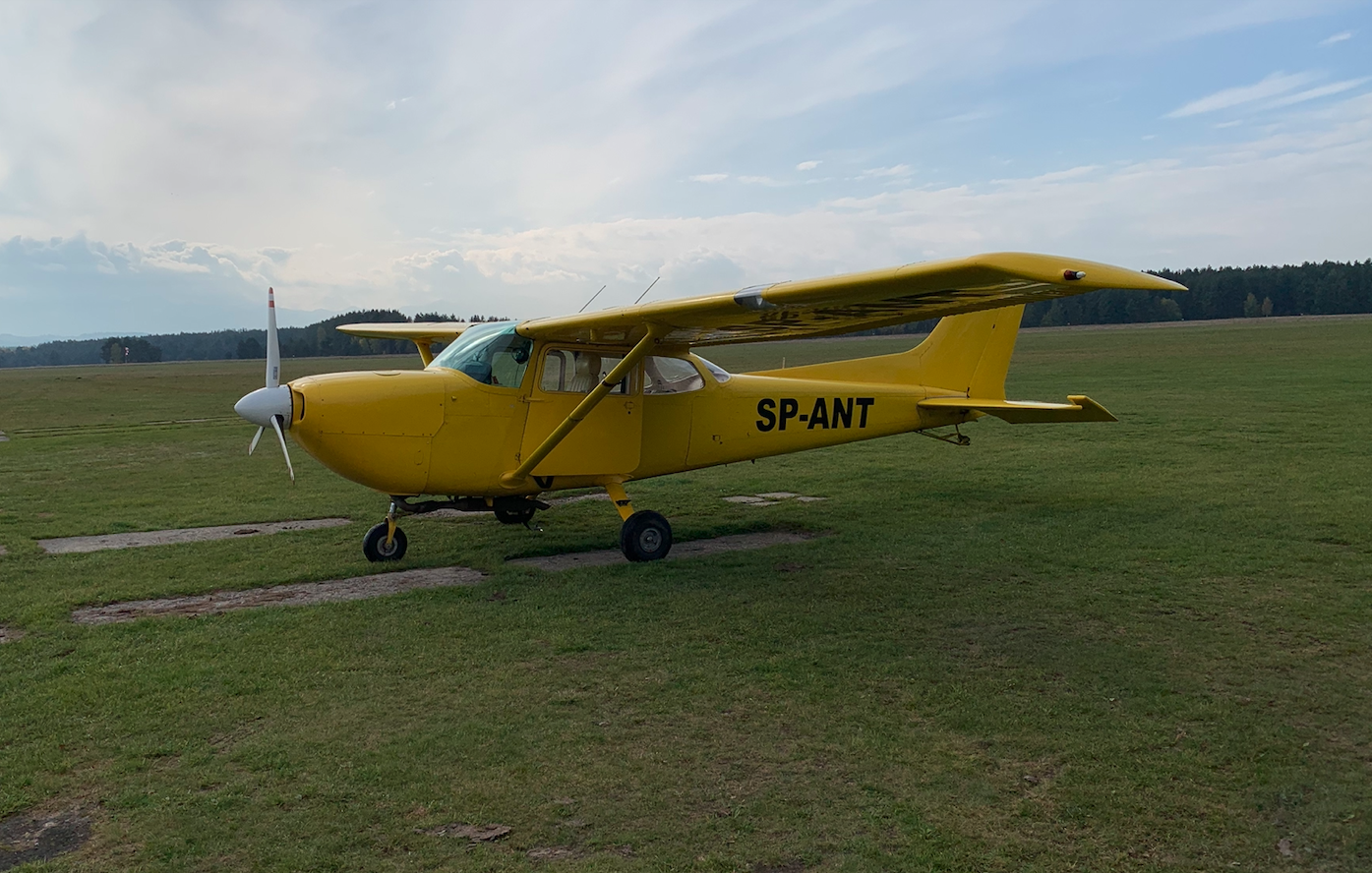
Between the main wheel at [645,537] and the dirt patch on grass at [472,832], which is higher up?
the main wheel at [645,537]

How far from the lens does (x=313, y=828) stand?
3.83 m

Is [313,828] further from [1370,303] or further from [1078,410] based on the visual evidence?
[1370,303]

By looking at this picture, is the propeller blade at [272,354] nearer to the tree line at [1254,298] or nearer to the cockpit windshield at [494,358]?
the cockpit windshield at [494,358]

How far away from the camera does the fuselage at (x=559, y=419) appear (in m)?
7.88

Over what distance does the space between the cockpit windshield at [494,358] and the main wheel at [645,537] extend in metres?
1.65

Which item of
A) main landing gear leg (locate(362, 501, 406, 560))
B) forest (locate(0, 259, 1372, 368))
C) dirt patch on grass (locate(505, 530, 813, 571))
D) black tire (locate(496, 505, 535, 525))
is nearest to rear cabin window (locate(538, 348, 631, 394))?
black tire (locate(496, 505, 535, 525))

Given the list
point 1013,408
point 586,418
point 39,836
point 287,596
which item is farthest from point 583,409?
point 1013,408

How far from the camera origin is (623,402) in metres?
9.18

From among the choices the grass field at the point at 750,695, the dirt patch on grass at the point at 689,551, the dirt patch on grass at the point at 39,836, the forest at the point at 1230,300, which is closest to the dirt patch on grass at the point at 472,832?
the grass field at the point at 750,695

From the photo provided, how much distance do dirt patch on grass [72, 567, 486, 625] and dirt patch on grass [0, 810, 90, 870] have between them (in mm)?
3019

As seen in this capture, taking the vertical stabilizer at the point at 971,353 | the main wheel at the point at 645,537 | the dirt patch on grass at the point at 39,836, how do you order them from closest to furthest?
the dirt patch on grass at the point at 39,836, the main wheel at the point at 645,537, the vertical stabilizer at the point at 971,353

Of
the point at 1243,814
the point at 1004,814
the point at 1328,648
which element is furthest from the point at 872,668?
the point at 1328,648

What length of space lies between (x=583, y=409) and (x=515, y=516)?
2.44 m

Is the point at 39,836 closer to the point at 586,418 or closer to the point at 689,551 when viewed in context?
the point at 586,418
